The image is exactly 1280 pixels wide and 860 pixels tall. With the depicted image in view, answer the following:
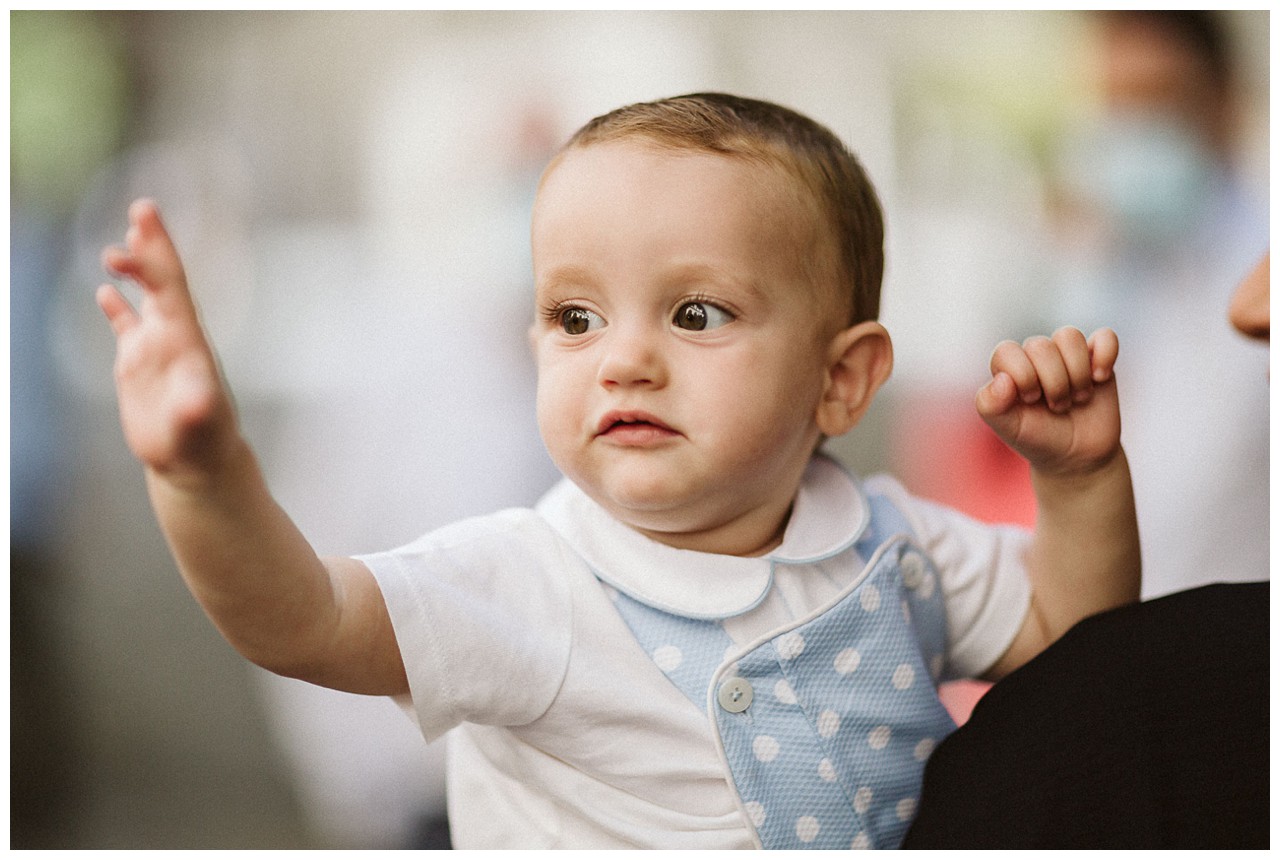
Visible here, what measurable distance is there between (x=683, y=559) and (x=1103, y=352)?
299mm

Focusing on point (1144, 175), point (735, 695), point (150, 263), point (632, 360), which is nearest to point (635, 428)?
point (632, 360)

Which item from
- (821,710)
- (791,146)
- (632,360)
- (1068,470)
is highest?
(791,146)

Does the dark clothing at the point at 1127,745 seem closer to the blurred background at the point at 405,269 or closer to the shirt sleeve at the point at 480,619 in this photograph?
the shirt sleeve at the point at 480,619

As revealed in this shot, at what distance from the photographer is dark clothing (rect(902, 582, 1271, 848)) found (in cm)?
58

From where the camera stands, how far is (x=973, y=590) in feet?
2.62

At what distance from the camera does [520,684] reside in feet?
2.06

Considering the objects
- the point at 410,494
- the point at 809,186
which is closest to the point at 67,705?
the point at 410,494

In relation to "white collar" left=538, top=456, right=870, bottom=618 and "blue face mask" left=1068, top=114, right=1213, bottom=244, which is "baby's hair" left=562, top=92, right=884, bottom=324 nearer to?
"white collar" left=538, top=456, right=870, bottom=618

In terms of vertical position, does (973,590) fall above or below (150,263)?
below

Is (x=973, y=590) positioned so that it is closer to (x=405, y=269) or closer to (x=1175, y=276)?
(x=1175, y=276)

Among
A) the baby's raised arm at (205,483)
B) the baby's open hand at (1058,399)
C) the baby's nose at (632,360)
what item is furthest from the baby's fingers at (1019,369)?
the baby's raised arm at (205,483)

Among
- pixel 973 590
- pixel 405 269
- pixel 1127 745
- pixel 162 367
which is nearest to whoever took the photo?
pixel 162 367

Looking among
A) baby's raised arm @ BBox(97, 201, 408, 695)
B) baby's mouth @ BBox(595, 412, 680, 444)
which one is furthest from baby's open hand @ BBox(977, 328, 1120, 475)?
baby's raised arm @ BBox(97, 201, 408, 695)

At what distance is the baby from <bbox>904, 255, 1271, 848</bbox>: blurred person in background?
7cm
